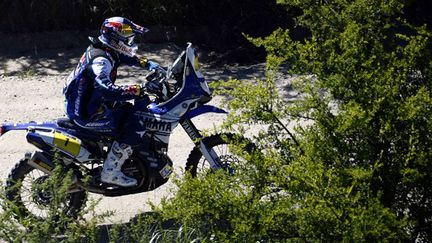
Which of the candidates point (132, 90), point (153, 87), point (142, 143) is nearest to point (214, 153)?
point (142, 143)

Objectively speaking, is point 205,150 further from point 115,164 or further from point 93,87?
point 93,87

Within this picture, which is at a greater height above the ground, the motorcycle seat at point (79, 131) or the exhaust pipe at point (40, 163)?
the motorcycle seat at point (79, 131)

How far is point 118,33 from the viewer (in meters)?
7.64

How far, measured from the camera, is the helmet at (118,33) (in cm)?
761

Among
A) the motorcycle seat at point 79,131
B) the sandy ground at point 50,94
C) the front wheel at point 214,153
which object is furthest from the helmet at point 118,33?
the sandy ground at point 50,94

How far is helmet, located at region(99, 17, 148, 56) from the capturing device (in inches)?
299

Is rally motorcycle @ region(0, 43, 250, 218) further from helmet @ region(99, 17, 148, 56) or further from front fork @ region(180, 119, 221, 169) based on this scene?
helmet @ region(99, 17, 148, 56)

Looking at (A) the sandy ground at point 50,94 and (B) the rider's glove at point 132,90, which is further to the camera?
(A) the sandy ground at point 50,94

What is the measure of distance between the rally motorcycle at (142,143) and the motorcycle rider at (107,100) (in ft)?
0.33

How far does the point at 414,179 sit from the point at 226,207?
120 centimetres

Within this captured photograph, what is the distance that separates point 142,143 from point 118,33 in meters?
1.08

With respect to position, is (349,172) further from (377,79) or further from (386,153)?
(377,79)

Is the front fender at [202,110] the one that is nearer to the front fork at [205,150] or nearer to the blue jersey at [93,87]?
the front fork at [205,150]

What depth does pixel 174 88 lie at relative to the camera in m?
7.62
